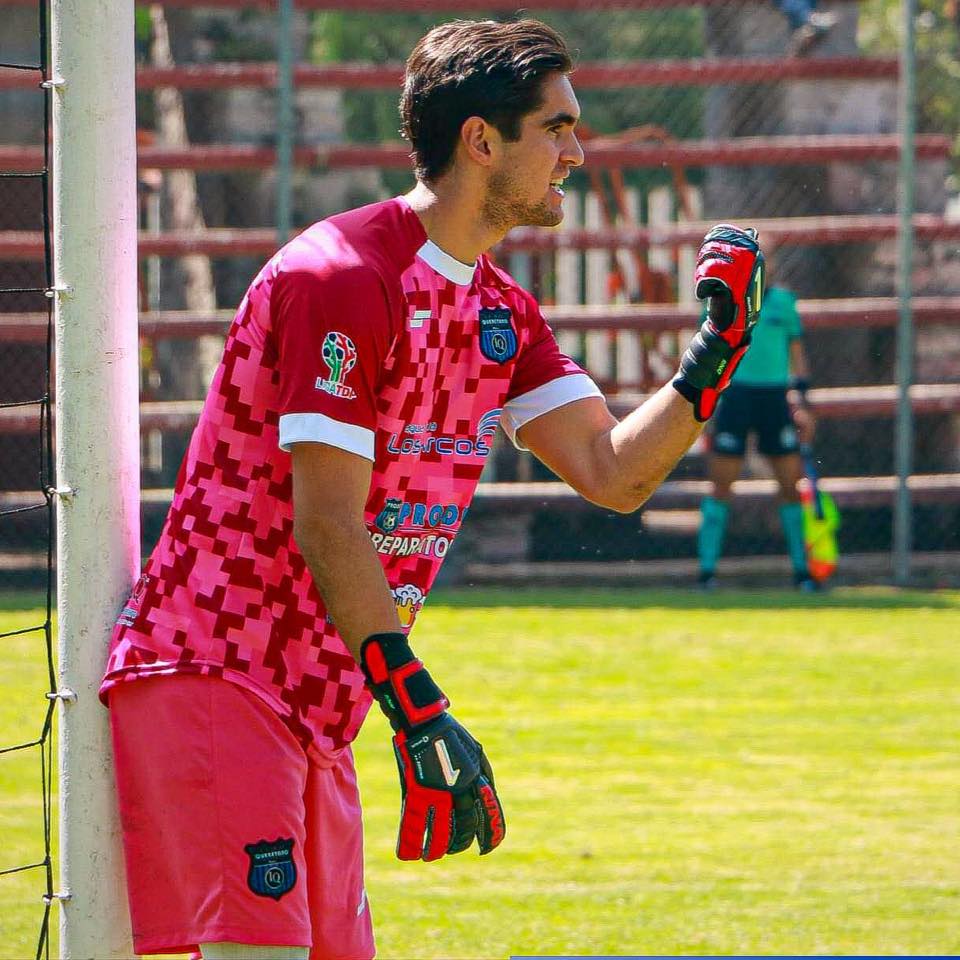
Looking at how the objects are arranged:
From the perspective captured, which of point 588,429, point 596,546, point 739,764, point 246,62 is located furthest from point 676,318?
point 588,429

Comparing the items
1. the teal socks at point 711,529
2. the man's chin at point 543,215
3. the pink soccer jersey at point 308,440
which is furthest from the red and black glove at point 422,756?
the teal socks at point 711,529

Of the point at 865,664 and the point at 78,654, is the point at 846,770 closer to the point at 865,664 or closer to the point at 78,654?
the point at 865,664

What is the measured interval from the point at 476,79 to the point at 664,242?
982cm

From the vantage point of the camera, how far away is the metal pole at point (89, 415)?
129 inches

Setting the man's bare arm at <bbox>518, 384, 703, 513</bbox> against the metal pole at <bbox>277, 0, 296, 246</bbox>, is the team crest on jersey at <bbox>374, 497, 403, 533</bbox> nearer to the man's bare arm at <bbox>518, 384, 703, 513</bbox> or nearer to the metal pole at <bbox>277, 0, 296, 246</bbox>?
the man's bare arm at <bbox>518, 384, 703, 513</bbox>

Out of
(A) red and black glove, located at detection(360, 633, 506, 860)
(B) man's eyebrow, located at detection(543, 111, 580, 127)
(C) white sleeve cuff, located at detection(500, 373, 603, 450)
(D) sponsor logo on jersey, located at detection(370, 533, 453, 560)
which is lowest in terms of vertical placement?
(A) red and black glove, located at detection(360, 633, 506, 860)

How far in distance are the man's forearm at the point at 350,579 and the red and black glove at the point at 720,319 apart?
0.78 m

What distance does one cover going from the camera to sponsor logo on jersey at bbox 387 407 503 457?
10.6ft

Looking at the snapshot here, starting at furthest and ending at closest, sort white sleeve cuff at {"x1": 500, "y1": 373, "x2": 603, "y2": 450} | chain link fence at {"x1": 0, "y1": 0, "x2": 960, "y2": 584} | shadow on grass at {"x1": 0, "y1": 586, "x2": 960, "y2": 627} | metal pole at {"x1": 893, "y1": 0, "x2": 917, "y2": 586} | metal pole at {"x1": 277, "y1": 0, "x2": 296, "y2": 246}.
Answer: chain link fence at {"x1": 0, "y1": 0, "x2": 960, "y2": 584} → metal pole at {"x1": 893, "y1": 0, "x2": 917, "y2": 586} → metal pole at {"x1": 277, "y1": 0, "x2": 296, "y2": 246} → shadow on grass at {"x1": 0, "y1": 586, "x2": 960, "y2": 627} → white sleeve cuff at {"x1": 500, "y1": 373, "x2": 603, "y2": 450}

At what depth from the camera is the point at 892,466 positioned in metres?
13.4

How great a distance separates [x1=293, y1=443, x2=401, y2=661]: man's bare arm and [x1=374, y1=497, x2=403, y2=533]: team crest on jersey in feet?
0.65

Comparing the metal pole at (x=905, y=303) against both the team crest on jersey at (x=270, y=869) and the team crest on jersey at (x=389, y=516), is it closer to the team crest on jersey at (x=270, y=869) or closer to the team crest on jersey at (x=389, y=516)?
the team crest on jersey at (x=389, y=516)

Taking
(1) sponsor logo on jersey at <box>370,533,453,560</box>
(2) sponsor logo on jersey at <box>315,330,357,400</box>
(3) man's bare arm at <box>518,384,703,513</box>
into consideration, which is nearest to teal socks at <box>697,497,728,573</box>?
(3) man's bare arm at <box>518,384,703,513</box>

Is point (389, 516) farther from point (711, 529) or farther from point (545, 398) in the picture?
point (711, 529)
